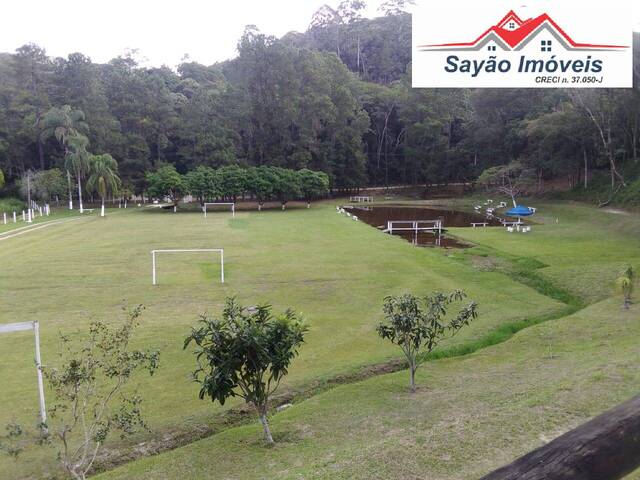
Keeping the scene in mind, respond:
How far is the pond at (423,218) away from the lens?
31172 millimetres

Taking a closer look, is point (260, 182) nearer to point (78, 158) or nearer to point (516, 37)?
point (78, 158)

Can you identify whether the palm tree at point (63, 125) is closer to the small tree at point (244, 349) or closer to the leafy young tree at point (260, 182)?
the leafy young tree at point (260, 182)

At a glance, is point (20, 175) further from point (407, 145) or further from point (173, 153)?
point (407, 145)

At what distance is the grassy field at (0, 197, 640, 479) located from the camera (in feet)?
20.7

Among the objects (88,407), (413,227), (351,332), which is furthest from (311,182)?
(88,407)

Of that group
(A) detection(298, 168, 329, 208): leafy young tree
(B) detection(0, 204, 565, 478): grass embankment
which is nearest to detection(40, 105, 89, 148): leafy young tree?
(A) detection(298, 168, 329, 208): leafy young tree

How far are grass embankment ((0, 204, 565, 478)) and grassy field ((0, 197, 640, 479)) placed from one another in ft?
0.22

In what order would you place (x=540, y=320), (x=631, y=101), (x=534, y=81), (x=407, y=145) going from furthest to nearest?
(x=407, y=145), (x=631, y=101), (x=534, y=81), (x=540, y=320)

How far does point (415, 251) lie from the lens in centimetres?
2612

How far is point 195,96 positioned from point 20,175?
2299 cm

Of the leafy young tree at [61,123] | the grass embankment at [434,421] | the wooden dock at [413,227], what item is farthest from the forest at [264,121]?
the grass embankment at [434,421]

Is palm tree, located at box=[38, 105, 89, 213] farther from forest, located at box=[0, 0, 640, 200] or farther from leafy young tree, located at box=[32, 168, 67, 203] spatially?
leafy young tree, located at box=[32, 168, 67, 203]

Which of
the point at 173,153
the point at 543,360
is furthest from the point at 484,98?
the point at 543,360

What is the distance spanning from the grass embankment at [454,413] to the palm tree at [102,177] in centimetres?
4782
